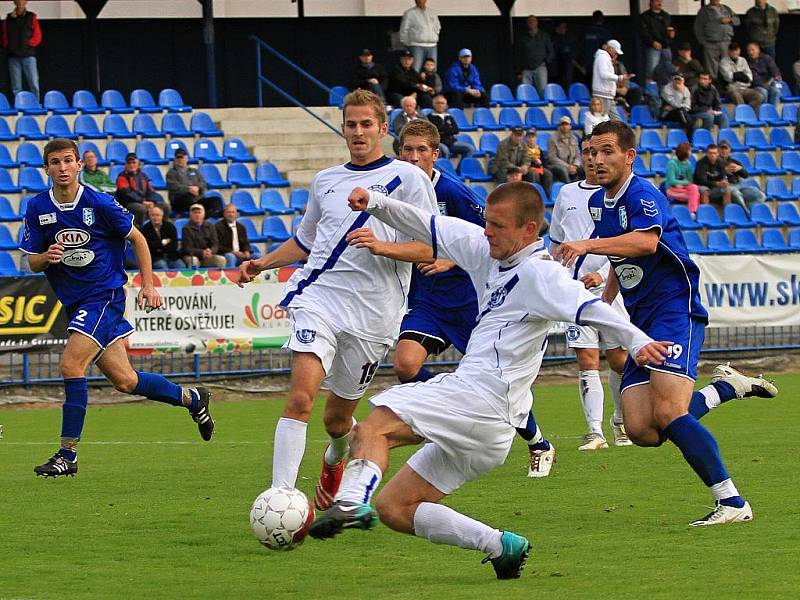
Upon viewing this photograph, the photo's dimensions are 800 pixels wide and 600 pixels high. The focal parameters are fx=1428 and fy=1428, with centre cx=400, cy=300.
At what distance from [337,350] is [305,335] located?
349 mm

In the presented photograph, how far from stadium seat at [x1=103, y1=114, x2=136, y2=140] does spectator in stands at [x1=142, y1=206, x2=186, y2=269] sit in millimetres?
4290

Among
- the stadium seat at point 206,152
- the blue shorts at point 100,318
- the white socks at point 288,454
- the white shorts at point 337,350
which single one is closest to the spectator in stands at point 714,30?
the stadium seat at point 206,152

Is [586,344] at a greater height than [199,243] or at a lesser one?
lesser

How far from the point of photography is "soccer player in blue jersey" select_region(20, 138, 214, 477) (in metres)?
9.83

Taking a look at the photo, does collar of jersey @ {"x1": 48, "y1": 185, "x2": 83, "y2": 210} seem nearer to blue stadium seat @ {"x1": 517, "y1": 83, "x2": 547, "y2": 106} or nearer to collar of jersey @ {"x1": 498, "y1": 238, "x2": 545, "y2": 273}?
collar of jersey @ {"x1": 498, "y1": 238, "x2": 545, "y2": 273}

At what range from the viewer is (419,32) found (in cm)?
2428

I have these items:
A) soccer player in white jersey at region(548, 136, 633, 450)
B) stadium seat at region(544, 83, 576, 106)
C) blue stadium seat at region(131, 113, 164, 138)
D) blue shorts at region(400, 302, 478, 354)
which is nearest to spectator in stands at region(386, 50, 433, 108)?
stadium seat at region(544, 83, 576, 106)

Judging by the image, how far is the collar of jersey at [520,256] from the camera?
580 cm

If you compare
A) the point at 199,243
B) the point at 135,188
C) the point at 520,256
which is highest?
the point at 135,188

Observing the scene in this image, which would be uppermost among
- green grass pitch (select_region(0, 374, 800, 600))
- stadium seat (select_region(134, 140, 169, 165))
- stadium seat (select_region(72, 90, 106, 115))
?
stadium seat (select_region(72, 90, 106, 115))

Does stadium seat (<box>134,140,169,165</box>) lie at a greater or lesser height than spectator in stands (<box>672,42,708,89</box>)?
lesser

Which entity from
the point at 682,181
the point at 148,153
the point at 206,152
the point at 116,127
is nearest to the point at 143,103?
the point at 116,127

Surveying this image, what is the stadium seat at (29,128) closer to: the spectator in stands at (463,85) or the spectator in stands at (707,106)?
the spectator in stands at (463,85)

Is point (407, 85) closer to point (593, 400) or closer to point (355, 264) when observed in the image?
point (593, 400)
